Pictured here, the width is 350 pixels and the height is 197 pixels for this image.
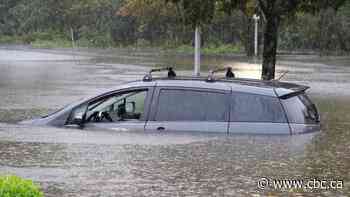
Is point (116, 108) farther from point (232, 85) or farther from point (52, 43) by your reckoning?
point (52, 43)

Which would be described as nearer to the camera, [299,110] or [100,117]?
[299,110]

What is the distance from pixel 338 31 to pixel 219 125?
46.1 metres

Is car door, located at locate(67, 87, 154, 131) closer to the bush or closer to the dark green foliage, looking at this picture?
the bush

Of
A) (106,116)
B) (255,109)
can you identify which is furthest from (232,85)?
(106,116)

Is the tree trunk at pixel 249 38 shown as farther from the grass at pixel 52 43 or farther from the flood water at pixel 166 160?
the flood water at pixel 166 160

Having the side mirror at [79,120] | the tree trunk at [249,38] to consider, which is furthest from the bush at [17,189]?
the tree trunk at [249,38]

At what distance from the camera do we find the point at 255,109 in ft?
29.2

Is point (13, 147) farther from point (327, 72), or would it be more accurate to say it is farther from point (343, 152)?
point (327, 72)

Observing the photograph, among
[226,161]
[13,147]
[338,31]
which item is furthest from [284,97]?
[338,31]

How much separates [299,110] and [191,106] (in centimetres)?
130

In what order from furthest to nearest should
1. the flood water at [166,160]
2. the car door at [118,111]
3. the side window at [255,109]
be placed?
1. the car door at [118,111]
2. the side window at [255,109]
3. the flood water at [166,160]

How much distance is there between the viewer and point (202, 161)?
751 centimetres

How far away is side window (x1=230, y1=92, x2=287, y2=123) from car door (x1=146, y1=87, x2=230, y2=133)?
0.37 ft

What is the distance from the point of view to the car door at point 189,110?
9.03 m
